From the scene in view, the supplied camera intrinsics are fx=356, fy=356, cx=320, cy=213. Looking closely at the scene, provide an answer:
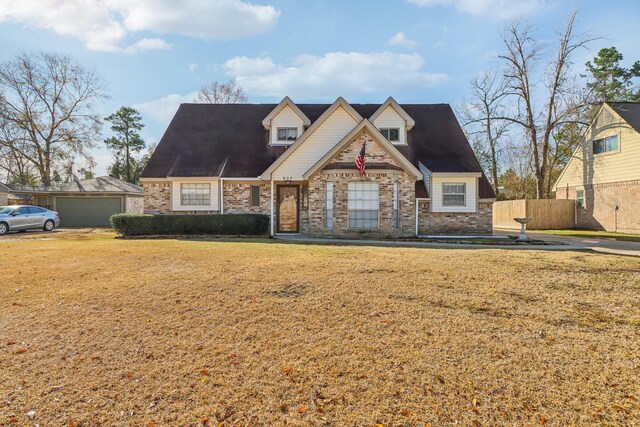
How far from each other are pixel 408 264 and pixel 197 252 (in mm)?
5784

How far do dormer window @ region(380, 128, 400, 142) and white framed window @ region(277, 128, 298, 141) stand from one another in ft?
15.4

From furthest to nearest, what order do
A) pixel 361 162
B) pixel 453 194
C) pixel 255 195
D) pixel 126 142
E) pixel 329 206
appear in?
pixel 126 142 → pixel 255 195 → pixel 453 194 → pixel 329 206 → pixel 361 162

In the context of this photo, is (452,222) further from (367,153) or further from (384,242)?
(367,153)

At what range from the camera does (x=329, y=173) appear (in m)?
15.5

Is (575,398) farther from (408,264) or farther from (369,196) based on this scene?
(369,196)

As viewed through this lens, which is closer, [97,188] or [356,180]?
[356,180]

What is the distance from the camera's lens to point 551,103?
26.1 meters

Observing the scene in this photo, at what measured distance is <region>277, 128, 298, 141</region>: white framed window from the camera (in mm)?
19188

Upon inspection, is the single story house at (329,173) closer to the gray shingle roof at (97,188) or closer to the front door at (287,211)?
the front door at (287,211)

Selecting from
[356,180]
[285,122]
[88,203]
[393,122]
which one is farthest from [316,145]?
[88,203]

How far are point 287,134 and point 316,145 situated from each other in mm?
3127

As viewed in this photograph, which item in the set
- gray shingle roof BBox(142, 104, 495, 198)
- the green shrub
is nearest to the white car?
gray shingle roof BBox(142, 104, 495, 198)

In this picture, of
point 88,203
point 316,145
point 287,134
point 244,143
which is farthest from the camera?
point 88,203

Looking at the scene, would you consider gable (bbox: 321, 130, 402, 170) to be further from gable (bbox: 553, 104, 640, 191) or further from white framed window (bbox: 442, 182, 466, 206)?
gable (bbox: 553, 104, 640, 191)
